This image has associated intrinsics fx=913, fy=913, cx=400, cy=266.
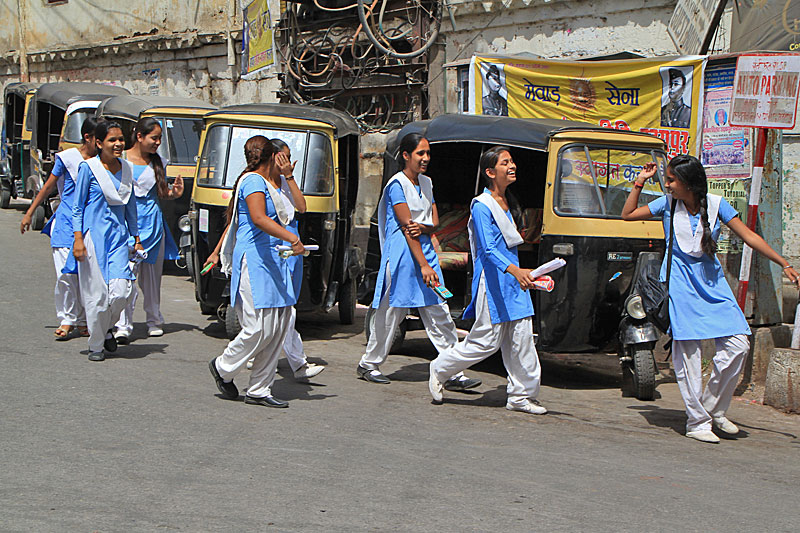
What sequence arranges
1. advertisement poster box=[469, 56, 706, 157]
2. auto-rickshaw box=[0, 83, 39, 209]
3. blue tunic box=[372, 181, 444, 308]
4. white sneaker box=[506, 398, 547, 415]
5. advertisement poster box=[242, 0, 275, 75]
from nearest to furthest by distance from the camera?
1. white sneaker box=[506, 398, 547, 415]
2. blue tunic box=[372, 181, 444, 308]
3. advertisement poster box=[469, 56, 706, 157]
4. advertisement poster box=[242, 0, 275, 75]
5. auto-rickshaw box=[0, 83, 39, 209]

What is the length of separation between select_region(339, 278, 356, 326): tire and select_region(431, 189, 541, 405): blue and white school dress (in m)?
3.60

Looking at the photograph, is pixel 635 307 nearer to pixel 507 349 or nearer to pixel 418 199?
pixel 507 349

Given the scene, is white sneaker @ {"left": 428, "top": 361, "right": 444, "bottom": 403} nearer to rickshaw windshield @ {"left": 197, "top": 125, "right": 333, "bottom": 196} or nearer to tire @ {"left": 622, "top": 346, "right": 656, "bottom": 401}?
tire @ {"left": 622, "top": 346, "right": 656, "bottom": 401}

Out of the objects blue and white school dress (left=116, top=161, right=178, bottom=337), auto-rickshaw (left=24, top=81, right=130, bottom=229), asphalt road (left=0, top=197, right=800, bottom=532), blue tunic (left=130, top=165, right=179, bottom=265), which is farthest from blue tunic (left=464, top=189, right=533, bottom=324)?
auto-rickshaw (left=24, top=81, right=130, bottom=229)

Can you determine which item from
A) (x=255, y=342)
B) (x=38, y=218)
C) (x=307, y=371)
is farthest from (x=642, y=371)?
(x=38, y=218)

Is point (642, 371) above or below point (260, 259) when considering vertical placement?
below

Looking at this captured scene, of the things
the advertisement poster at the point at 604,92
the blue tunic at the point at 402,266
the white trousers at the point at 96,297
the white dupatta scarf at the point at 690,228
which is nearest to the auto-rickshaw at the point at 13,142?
the advertisement poster at the point at 604,92

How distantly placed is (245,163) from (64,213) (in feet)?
5.92

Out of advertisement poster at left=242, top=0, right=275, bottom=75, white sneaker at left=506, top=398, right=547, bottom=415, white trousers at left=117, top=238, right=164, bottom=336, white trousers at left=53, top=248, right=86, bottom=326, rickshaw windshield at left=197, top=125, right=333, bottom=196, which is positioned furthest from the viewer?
advertisement poster at left=242, top=0, right=275, bottom=75

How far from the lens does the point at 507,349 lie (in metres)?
6.34

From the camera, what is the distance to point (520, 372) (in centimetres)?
632

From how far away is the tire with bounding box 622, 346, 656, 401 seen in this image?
683cm

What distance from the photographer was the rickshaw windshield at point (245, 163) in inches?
352

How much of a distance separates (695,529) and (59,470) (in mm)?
3032
